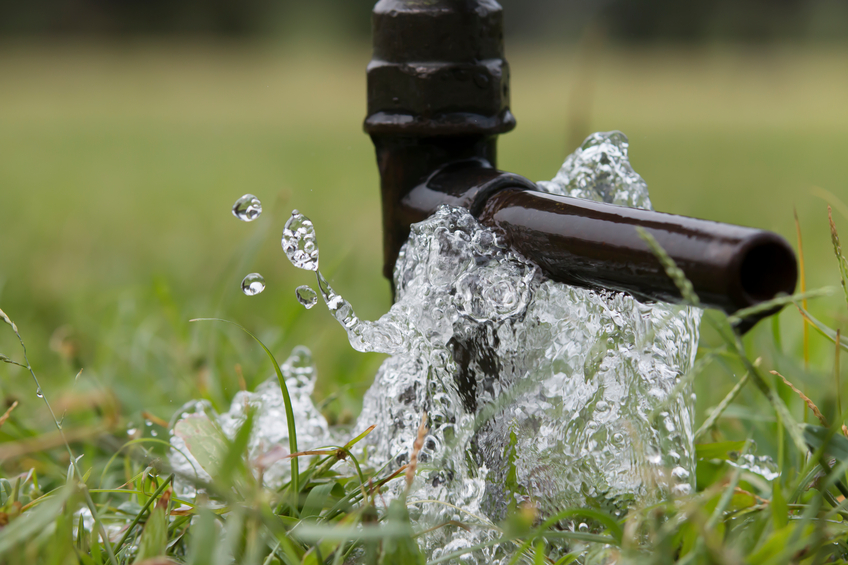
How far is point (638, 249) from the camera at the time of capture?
0.53m

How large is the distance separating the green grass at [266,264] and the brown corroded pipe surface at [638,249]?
7 cm

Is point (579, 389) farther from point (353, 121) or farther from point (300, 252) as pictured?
point (353, 121)

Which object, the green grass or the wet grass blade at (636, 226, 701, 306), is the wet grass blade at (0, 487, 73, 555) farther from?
the wet grass blade at (636, 226, 701, 306)

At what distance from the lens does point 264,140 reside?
621cm

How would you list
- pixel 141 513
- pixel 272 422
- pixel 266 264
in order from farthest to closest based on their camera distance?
pixel 266 264 → pixel 272 422 → pixel 141 513

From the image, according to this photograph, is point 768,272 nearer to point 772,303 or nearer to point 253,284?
point 772,303

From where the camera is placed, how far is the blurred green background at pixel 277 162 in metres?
1.26

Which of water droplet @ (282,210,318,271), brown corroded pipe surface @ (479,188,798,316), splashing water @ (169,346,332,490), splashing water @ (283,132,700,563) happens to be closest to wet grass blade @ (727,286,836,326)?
brown corroded pipe surface @ (479,188,798,316)

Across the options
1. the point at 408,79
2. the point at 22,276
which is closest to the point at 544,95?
the point at 22,276

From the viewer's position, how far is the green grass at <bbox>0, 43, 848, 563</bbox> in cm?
57

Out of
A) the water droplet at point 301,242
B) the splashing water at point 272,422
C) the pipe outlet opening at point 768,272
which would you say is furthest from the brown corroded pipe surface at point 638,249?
the splashing water at point 272,422

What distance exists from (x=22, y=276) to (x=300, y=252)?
160 cm

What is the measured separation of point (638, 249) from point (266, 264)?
77.7 inches

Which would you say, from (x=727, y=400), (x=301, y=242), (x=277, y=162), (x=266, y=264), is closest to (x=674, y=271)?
(x=727, y=400)
